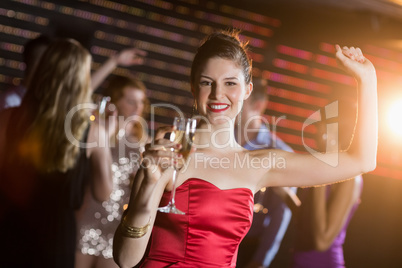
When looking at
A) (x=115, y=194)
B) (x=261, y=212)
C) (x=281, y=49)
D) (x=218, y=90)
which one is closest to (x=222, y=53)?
(x=218, y=90)

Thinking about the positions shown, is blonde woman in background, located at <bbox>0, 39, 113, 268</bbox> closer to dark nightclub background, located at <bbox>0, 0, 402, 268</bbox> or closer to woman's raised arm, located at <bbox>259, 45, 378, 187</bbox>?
woman's raised arm, located at <bbox>259, 45, 378, 187</bbox>

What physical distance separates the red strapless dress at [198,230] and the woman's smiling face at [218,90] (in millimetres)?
286

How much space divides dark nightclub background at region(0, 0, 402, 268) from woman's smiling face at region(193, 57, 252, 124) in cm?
280

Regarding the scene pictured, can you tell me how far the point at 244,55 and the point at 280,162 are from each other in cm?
49

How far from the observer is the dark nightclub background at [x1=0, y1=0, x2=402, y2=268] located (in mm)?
4477

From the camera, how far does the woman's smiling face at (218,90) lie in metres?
1.86

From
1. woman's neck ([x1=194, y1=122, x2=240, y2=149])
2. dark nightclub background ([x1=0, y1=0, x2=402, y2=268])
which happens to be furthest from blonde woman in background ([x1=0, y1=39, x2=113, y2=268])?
dark nightclub background ([x1=0, y1=0, x2=402, y2=268])

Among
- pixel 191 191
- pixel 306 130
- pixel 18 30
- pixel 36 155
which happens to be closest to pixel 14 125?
pixel 36 155

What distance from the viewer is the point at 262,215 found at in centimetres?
375

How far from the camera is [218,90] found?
1851mm

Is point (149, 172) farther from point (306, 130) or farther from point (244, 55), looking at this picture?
point (306, 130)

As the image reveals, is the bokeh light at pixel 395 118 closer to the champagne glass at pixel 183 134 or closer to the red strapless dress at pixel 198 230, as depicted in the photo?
the red strapless dress at pixel 198 230

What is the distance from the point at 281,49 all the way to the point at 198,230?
3586mm

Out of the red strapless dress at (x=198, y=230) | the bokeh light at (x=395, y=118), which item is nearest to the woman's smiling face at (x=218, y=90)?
A: the red strapless dress at (x=198, y=230)
